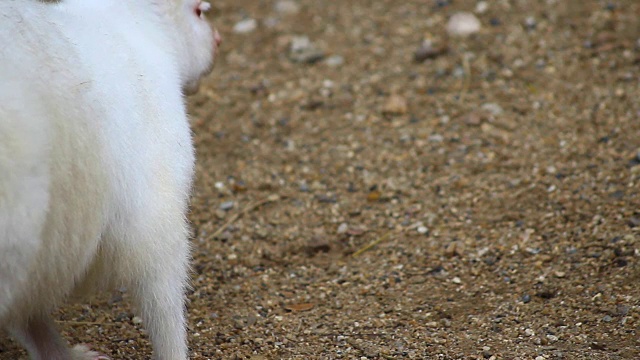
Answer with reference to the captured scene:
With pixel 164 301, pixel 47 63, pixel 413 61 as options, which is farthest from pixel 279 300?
pixel 413 61

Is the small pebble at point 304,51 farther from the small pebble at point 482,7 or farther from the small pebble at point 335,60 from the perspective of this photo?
the small pebble at point 482,7

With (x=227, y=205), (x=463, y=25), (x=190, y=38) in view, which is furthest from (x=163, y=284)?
(x=463, y=25)

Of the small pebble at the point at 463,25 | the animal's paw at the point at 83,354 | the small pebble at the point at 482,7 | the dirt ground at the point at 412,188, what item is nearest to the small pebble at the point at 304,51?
the dirt ground at the point at 412,188

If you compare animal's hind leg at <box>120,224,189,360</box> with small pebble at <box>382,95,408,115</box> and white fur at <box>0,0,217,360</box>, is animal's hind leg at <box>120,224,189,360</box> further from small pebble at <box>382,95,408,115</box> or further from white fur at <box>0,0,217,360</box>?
small pebble at <box>382,95,408,115</box>

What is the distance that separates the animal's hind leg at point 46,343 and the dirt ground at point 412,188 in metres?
0.16

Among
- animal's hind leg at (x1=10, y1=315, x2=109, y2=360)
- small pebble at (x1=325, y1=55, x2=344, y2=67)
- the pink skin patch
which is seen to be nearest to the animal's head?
the pink skin patch

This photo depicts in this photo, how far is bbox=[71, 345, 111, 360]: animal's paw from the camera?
3073mm

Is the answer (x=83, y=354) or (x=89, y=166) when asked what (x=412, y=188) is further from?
(x=89, y=166)

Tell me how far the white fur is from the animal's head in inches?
8.7

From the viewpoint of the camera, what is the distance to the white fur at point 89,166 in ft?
6.86

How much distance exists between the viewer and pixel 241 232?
13.0 feet

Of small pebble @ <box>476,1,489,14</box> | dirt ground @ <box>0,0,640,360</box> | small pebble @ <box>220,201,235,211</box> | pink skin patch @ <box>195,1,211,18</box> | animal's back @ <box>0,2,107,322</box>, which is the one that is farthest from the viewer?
small pebble @ <box>476,1,489,14</box>

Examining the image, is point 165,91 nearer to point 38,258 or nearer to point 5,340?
point 38,258

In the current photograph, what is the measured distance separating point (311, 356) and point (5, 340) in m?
1.25
